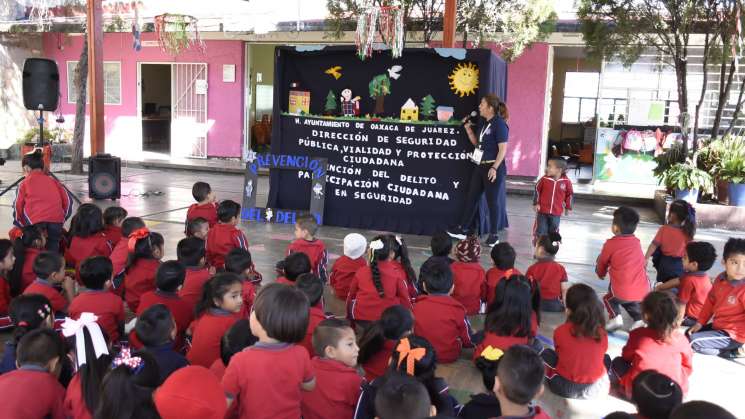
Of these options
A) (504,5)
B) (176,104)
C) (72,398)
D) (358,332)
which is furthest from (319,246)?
(176,104)

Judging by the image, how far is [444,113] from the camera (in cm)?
727

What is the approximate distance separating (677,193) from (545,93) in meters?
4.56

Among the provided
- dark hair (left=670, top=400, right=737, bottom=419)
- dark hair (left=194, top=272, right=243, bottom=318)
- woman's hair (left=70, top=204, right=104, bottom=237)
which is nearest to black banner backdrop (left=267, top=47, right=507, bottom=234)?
woman's hair (left=70, top=204, right=104, bottom=237)

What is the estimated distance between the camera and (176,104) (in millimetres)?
15883

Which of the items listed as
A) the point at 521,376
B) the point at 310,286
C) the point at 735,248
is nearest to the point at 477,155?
the point at 735,248

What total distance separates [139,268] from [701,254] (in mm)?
3593

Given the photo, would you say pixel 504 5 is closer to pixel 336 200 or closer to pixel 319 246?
pixel 336 200

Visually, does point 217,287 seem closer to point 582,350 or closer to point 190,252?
point 190,252

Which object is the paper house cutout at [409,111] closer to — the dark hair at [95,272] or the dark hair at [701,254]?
the dark hair at [701,254]

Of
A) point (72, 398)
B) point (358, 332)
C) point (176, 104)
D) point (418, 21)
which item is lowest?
point (358, 332)

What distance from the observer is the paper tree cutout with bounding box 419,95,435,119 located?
7.32 metres

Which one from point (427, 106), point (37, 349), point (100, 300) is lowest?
point (100, 300)

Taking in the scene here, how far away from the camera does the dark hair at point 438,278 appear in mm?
3684

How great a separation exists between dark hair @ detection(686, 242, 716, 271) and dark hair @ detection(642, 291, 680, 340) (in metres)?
1.18
